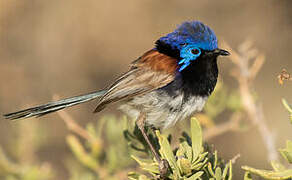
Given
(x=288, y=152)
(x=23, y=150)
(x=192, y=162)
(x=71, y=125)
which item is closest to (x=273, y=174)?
(x=288, y=152)

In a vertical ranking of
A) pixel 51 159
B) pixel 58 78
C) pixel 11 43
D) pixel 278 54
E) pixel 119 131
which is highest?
pixel 11 43

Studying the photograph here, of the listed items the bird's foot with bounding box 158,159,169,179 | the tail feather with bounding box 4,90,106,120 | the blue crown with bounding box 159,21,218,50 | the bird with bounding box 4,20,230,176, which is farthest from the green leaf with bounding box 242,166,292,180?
the tail feather with bounding box 4,90,106,120

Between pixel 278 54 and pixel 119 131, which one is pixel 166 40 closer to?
pixel 119 131

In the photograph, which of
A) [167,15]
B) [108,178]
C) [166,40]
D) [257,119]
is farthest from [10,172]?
[167,15]

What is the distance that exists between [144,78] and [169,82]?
0.76 feet

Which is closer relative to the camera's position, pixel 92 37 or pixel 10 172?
pixel 10 172

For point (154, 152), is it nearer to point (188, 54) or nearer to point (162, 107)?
point (162, 107)

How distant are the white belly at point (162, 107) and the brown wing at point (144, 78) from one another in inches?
3.1

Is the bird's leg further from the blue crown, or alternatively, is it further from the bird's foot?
the blue crown

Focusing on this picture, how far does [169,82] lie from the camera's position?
11.6 ft

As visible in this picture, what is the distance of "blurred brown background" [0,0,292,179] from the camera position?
6484mm

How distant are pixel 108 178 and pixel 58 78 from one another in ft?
12.3

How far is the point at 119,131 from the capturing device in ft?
11.7

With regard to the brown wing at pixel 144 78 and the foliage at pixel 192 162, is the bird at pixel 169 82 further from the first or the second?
the foliage at pixel 192 162
